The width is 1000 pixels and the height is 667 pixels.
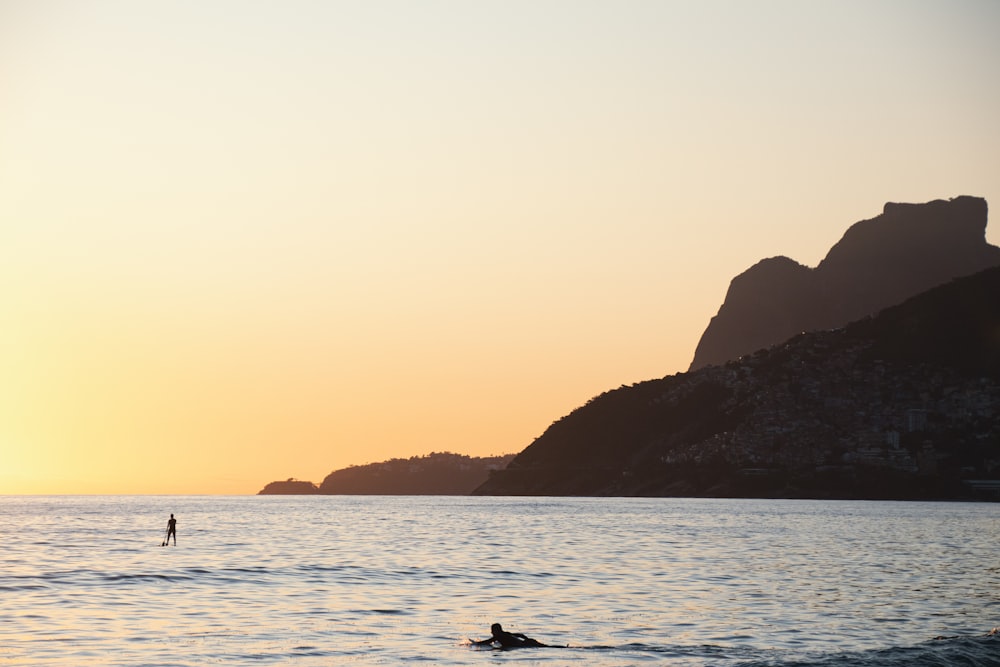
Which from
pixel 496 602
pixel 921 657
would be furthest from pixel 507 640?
pixel 496 602

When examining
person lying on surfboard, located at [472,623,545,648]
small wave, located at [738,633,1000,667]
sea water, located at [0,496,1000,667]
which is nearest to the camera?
small wave, located at [738,633,1000,667]

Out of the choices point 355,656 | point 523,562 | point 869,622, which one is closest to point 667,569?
point 523,562

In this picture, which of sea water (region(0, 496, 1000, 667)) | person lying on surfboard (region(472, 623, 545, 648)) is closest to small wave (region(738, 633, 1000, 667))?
sea water (region(0, 496, 1000, 667))

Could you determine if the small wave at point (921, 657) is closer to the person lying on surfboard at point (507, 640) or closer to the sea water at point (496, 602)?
the sea water at point (496, 602)

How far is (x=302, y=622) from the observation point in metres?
47.2

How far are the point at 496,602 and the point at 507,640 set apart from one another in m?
14.2

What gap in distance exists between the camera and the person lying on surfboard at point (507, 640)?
4050cm

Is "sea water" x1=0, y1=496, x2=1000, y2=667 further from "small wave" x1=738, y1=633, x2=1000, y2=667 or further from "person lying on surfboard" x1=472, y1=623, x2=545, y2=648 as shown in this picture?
"person lying on surfboard" x1=472, y1=623, x2=545, y2=648

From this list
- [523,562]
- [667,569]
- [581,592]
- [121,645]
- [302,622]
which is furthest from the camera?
[523,562]

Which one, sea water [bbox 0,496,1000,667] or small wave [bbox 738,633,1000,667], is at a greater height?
sea water [bbox 0,496,1000,667]

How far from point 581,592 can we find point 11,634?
26521mm

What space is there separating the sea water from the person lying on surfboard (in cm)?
57

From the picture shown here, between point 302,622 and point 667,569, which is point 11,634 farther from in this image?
point 667,569

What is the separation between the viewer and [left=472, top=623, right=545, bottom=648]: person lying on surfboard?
40500 millimetres
